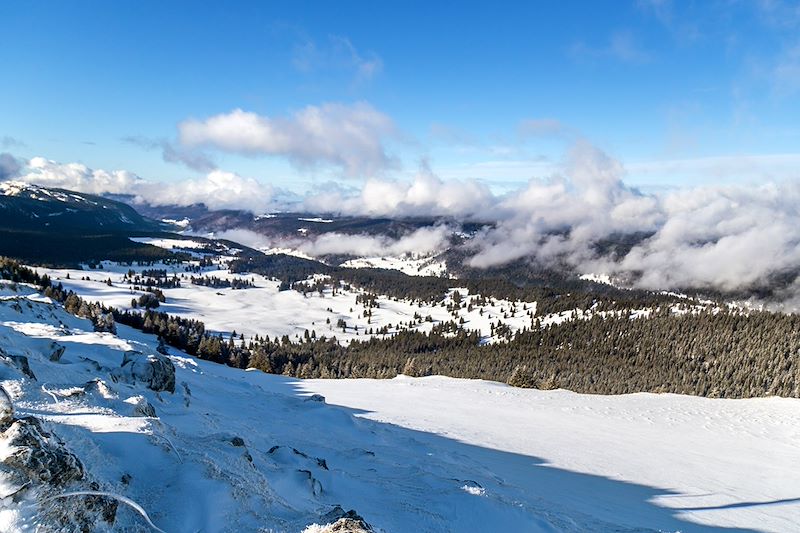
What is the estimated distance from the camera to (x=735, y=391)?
12194cm

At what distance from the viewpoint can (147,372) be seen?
1980cm

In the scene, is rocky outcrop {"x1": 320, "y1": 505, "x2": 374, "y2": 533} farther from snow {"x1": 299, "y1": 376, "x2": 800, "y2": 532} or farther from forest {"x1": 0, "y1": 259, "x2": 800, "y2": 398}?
forest {"x1": 0, "y1": 259, "x2": 800, "y2": 398}

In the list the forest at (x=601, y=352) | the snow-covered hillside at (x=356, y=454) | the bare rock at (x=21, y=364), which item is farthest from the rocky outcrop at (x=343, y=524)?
the forest at (x=601, y=352)

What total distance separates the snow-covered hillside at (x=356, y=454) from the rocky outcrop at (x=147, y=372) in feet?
0.23

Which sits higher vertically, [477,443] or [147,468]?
[147,468]

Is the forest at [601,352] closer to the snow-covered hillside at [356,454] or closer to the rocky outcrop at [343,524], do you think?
the snow-covered hillside at [356,454]

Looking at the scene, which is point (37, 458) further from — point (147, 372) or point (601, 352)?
point (601, 352)

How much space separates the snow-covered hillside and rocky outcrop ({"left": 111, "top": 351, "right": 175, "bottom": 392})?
0.23 ft

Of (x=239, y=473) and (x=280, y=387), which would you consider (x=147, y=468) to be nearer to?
(x=239, y=473)

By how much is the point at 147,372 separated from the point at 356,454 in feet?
34.9

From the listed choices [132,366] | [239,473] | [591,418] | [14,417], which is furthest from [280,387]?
[14,417]

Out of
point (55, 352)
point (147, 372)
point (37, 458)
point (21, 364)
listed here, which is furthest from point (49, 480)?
point (55, 352)

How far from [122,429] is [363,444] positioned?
484 inches

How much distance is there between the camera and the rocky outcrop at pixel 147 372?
19.4 m
